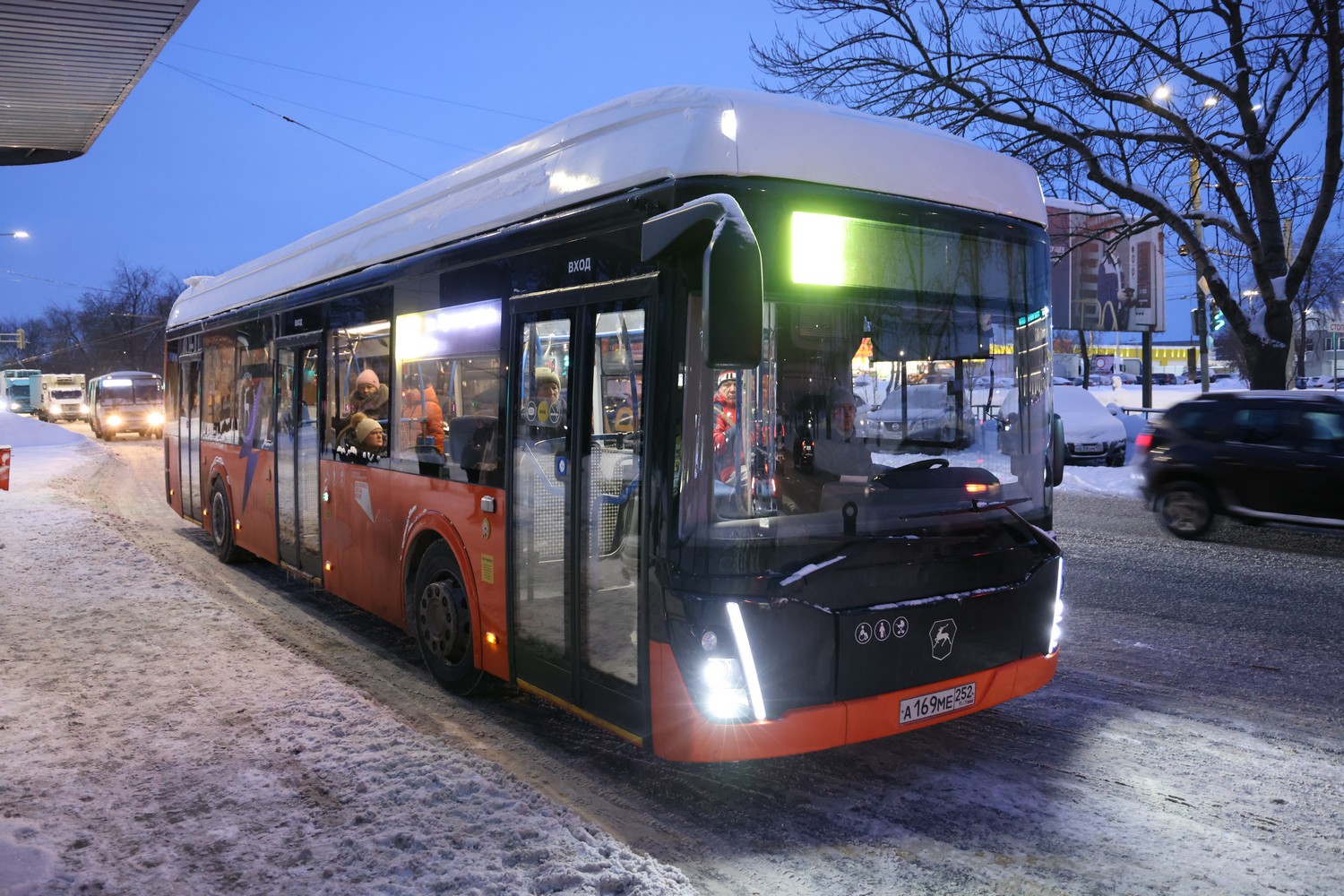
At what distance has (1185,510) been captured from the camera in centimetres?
1238

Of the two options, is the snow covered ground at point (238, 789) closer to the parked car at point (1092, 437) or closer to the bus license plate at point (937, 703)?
the bus license plate at point (937, 703)

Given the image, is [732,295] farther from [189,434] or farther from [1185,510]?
[189,434]

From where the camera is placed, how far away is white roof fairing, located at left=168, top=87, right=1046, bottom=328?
423 cm

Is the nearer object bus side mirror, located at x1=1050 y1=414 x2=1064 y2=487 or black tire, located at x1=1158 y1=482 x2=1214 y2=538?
bus side mirror, located at x1=1050 y1=414 x2=1064 y2=487

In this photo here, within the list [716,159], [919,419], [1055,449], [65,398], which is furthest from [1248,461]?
[65,398]

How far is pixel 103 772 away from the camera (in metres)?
4.72

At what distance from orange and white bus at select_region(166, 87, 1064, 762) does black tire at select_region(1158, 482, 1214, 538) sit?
8378mm

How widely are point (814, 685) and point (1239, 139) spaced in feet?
61.0

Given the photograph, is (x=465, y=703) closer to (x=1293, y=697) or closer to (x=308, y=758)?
(x=308, y=758)

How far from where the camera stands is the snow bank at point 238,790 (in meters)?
3.64

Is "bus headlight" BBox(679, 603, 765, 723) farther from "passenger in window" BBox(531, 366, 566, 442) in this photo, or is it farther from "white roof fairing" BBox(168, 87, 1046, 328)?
"white roof fairing" BBox(168, 87, 1046, 328)

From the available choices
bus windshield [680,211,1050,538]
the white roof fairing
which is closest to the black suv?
bus windshield [680,211,1050,538]

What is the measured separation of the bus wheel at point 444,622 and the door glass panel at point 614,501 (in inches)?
55.0

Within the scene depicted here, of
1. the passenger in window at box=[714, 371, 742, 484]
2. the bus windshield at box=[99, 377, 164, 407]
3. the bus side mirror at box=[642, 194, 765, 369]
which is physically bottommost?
the passenger in window at box=[714, 371, 742, 484]
